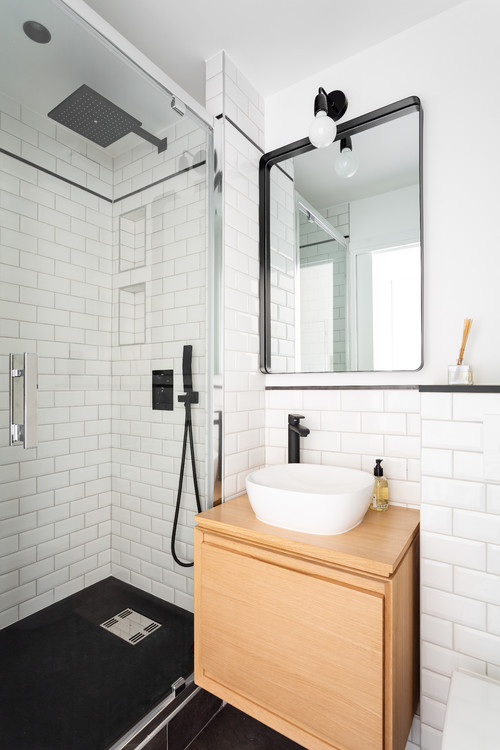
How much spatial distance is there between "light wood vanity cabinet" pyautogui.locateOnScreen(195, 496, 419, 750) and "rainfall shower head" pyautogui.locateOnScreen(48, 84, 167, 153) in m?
1.32

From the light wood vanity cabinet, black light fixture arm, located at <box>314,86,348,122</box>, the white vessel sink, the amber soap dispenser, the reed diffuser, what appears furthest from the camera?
black light fixture arm, located at <box>314,86,348,122</box>

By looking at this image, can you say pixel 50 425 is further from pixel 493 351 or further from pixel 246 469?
pixel 493 351

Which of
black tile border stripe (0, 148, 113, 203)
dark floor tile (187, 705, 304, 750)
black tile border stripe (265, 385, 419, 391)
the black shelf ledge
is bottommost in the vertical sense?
dark floor tile (187, 705, 304, 750)

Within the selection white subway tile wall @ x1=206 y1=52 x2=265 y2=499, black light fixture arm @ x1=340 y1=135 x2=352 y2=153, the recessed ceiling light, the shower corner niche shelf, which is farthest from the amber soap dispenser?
the recessed ceiling light

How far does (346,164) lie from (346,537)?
144 centimetres

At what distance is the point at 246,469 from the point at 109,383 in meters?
0.73

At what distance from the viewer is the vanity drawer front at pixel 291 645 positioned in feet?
3.28

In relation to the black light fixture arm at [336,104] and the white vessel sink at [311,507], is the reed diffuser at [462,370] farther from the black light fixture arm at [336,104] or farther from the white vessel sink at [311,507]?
the black light fixture arm at [336,104]

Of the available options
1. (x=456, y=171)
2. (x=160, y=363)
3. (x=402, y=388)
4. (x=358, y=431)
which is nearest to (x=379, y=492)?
(x=358, y=431)

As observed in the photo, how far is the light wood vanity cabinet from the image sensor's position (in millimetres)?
994

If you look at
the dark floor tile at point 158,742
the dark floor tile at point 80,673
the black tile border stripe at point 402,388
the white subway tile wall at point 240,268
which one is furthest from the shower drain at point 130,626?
the black tile border stripe at point 402,388

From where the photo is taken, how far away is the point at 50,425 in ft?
3.76

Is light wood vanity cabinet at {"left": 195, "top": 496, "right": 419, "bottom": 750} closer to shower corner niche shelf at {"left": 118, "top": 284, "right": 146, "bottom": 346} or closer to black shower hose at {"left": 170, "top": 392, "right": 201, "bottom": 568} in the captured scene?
black shower hose at {"left": 170, "top": 392, "right": 201, "bottom": 568}

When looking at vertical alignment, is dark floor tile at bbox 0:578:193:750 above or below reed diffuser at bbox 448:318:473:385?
below
